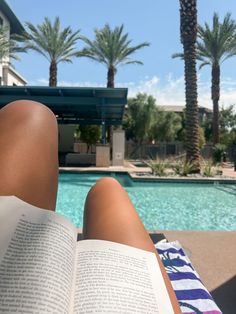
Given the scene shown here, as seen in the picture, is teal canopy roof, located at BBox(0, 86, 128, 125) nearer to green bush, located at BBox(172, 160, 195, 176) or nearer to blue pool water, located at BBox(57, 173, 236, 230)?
green bush, located at BBox(172, 160, 195, 176)

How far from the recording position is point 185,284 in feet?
5.91

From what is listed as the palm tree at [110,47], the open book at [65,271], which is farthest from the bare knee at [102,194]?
the palm tree at [110,47]

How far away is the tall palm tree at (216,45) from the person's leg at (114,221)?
22.5m

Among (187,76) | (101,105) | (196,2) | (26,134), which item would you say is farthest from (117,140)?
(26,134)

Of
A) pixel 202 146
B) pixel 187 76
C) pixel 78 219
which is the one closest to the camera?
pixel 78 219

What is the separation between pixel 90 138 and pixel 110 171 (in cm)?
1008

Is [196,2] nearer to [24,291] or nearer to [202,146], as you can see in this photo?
[24,291]

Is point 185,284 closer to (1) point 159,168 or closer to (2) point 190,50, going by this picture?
(1) point 159,168

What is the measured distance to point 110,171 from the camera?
14.4 m

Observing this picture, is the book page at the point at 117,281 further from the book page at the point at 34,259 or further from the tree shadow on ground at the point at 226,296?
the tree shadow on ground at the point at 226,296

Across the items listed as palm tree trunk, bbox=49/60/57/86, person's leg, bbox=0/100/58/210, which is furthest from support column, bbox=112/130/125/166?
person's leg, bbox=0/100/58/210

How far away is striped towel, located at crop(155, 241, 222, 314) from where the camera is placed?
1.57m

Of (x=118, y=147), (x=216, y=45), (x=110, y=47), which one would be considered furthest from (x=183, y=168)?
(x=216, y=45)

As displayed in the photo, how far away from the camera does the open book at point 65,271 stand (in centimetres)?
82
